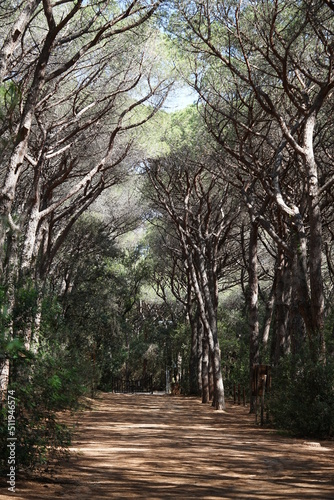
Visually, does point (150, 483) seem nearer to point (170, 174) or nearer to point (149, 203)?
point (170, 174)

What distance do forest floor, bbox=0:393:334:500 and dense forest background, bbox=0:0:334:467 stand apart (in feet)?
1.41

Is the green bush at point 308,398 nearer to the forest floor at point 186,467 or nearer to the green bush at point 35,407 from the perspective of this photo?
the forest floor at point 186,467

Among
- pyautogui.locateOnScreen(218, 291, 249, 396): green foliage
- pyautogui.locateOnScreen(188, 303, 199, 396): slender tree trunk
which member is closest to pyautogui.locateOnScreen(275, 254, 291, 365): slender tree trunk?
pyautogui.locateOnScreen(218, 291, 249, 396): green foliage

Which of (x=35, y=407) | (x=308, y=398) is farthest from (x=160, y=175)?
(x=35, y=407)

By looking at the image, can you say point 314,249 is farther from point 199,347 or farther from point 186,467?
point 199,347

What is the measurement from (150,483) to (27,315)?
2358 mm

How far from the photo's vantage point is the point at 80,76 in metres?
16.5

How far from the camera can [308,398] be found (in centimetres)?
1091

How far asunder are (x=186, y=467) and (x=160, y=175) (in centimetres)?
1700

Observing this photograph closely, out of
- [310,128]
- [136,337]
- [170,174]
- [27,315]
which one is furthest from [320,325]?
[136,337]

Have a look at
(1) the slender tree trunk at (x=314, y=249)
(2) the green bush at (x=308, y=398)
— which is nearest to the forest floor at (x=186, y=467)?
(2) the green bush at (x=308, y=398)

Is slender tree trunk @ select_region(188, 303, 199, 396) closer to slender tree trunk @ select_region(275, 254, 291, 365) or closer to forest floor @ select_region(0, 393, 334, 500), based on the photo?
slender tree trunk @ select_region(275, 254, 291, 365)

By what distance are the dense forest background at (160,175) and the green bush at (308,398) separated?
3 centimetres

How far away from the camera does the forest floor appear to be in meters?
5.55
